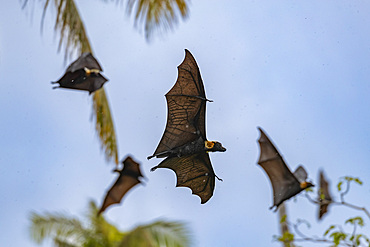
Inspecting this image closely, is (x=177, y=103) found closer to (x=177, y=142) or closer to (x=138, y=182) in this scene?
(x=177, y=142)

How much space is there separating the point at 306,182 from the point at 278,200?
0.67ft

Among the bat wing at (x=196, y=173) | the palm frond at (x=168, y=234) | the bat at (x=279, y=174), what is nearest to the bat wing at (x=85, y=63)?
the bat wing at (x=196, y=173)

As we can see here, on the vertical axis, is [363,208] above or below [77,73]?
below

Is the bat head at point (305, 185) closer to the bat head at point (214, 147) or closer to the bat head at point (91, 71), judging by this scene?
the bat head at point (214, 147)

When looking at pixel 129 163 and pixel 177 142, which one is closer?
pixel 129 163

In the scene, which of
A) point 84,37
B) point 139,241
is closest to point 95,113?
point 84,37

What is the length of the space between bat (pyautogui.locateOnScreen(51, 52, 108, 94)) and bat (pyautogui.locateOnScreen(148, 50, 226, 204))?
1.60 feet

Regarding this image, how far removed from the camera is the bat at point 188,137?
320 cm

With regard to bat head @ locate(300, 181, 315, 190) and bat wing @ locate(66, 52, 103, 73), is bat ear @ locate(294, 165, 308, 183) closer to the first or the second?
bat head @ locate(300, 181, 315, 190)

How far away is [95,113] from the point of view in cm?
518

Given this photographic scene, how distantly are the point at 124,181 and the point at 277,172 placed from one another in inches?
41.1

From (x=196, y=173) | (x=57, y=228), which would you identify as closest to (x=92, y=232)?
(x=57, y=228)

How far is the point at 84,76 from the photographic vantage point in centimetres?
344

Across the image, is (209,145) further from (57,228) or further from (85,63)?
(57,228)
